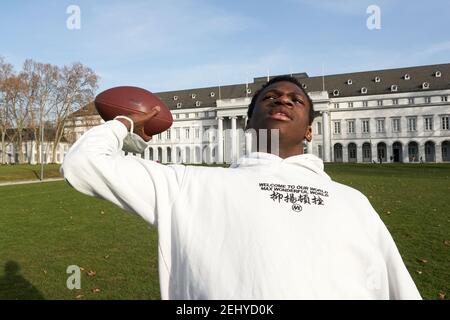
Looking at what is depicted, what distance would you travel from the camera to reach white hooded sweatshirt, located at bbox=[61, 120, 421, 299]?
149cm

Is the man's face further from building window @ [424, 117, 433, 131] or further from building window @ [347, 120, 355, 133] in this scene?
building window @ [424, 117, 433, 131]

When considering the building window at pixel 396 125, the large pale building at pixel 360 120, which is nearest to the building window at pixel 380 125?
the large pale building at pixel 360 120

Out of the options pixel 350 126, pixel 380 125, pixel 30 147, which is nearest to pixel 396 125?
pixel 380 125

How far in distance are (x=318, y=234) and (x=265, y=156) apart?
0.49 metres

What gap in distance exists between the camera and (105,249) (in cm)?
746

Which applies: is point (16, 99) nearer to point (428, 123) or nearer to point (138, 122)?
point (138, 122)

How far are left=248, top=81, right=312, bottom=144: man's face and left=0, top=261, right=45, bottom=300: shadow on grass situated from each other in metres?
4.44

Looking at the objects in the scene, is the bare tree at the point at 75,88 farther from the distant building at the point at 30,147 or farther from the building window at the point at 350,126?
the building window at the point at 350,126

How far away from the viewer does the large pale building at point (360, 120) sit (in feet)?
228

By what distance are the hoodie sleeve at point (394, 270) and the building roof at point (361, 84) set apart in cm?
6413
